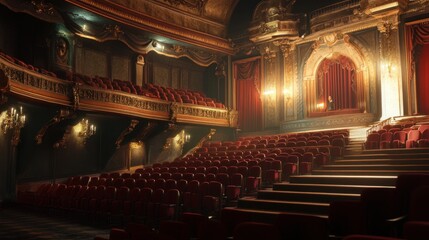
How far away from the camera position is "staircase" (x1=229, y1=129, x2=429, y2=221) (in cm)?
391

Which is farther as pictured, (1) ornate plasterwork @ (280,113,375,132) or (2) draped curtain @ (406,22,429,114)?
(1) ornate plasterwork @ (280,113,375,132)

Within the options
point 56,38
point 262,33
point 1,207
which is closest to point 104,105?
point 56,38

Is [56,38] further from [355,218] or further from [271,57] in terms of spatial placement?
[355,218]

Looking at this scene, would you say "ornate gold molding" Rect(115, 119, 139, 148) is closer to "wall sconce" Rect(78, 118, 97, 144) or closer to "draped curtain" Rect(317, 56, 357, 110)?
"wall sconce" Rect(78, 118, 97, 144)

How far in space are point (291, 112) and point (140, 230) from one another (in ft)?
25.0

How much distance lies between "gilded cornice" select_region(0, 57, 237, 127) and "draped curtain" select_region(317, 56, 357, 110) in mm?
2147

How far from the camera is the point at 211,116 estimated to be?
386 inches

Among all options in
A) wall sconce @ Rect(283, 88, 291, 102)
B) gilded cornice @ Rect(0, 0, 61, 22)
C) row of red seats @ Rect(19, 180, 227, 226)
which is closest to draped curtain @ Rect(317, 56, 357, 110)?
wall sconce @ Rect(283, 88, 291, 102)

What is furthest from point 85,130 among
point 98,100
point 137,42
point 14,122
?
point 137,42

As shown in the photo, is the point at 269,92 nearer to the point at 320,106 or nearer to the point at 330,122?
the point at 320,106

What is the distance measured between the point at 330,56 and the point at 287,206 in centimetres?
615

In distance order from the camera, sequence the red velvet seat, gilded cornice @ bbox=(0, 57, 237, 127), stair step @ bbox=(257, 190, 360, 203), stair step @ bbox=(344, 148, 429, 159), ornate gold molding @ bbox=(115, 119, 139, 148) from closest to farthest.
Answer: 1. the red velvet seat
2. stair step @ bbox=(257, 190, 360, 203)
3. stair step @ bbox=(344, 148, 429, 159)
4. gilded cornice @ bbox=(0, 57, 237, 127)
5. ornate gold molding @ bbox=(115, 119, 139, 148)

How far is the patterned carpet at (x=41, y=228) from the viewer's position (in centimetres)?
413

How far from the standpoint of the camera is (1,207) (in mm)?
6375
